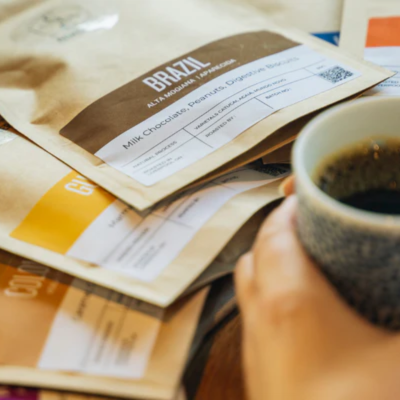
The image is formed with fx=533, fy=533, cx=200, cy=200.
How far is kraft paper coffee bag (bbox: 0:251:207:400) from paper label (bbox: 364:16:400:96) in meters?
0.30

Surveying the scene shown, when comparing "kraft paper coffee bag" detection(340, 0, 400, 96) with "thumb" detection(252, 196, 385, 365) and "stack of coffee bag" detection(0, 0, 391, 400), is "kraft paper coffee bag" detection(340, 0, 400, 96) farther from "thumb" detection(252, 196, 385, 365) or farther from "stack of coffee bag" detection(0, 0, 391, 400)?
"thumb" detection(252, 196, 385, 365)

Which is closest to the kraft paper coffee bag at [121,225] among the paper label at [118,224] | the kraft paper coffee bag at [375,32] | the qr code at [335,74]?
the paper label at [118,224]

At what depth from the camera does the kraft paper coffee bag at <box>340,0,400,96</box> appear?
60 cm

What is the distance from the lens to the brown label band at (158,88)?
1.62ft

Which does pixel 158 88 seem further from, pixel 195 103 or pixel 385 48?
pixel 385 48

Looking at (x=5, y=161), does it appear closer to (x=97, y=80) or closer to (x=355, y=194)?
(x=97, y=80)

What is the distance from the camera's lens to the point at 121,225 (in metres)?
0.42

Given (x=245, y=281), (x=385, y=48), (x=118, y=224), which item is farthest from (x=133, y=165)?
(x=385, y=48)

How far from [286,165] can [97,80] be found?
0.21 meters

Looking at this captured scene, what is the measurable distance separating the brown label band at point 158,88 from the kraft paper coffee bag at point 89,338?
0.49 ft

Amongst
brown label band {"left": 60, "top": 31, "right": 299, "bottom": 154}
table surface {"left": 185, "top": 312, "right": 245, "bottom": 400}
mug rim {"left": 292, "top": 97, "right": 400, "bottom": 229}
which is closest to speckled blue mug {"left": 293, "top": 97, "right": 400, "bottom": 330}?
mug rim {"left": 292, "top": 97, "right": 400, "bottom": 229}

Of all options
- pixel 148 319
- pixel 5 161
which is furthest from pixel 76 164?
pixel 148 319

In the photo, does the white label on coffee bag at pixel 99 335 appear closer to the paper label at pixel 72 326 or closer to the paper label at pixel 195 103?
the paper label at pixel 72 326

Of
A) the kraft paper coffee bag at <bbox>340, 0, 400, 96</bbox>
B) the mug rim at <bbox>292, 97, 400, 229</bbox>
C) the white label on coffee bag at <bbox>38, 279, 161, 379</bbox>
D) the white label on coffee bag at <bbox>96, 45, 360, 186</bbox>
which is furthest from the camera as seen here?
the kraft paper coffee bag at <bbox>340, 0, 400, 96</bbox>
